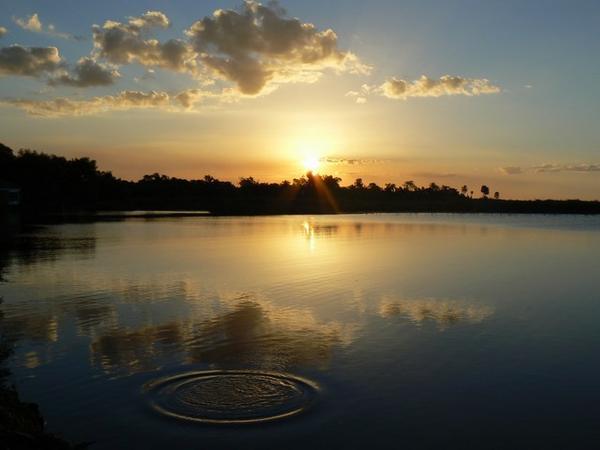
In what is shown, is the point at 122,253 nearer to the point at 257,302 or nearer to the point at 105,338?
the point at 257,302

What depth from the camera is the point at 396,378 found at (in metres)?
11.9

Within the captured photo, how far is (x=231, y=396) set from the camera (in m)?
10.5

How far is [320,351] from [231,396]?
3681 mm

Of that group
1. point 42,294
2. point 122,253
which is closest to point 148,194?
point 122,253

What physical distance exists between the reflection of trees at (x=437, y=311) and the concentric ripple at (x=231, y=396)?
6945 millimetres

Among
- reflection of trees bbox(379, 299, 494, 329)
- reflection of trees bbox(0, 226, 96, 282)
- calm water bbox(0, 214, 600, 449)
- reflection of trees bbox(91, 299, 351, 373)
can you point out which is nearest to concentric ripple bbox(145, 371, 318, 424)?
calm water bbox(0, 214, 600, 449)

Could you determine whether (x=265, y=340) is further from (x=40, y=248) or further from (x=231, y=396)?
(x=40, y=248)

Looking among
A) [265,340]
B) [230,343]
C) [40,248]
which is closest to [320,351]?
[265,340]

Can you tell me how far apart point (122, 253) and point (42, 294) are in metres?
14.6

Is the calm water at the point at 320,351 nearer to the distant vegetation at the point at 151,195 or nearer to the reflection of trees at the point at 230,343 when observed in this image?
the reflection of trees at the point at 230,343

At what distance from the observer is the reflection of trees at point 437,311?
1758 cm

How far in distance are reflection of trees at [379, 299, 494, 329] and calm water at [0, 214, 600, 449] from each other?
105 mm

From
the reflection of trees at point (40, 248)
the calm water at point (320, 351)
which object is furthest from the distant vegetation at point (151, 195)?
the calm water at point (320, 351)

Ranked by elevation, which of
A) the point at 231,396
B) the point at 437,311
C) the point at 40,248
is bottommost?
the point at 231,396
